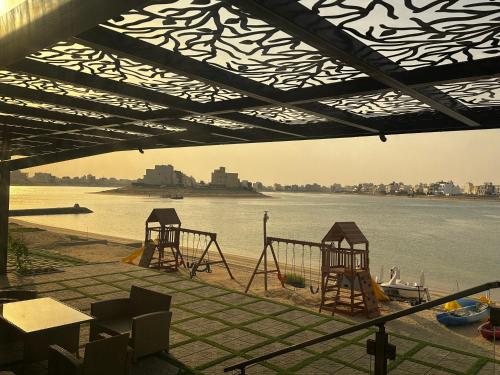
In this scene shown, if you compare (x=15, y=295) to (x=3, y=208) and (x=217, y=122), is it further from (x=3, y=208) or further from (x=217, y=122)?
(x=3, y=208)

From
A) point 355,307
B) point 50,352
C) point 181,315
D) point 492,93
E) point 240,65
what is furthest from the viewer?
point 355,307

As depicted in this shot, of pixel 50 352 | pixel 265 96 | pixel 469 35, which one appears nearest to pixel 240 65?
pixel 265 96

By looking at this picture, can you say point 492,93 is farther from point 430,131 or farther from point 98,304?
point 98,304

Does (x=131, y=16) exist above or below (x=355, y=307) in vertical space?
above

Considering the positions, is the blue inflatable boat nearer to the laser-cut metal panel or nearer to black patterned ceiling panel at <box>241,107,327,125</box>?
black patterned ceiling panel at <box>241,107,327,125</box>

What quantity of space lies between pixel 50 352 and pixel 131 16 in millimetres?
4012

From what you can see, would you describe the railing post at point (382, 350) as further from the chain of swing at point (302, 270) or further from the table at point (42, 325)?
the chain of swing at point (302, 270)

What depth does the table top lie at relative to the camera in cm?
541

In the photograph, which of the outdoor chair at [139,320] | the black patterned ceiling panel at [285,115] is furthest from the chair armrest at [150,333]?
the black patterned ceiling panel at [285,115]

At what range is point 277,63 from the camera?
3197 mm

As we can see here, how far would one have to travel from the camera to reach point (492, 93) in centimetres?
365

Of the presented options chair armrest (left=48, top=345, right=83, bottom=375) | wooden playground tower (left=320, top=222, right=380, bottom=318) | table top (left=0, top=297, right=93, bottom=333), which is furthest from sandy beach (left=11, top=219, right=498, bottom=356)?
table top (left=0, top=297, right=93, bottom=333)

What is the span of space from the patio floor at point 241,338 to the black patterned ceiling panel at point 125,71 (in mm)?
3871

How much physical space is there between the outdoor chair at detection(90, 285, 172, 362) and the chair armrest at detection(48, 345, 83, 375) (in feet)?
4.01
